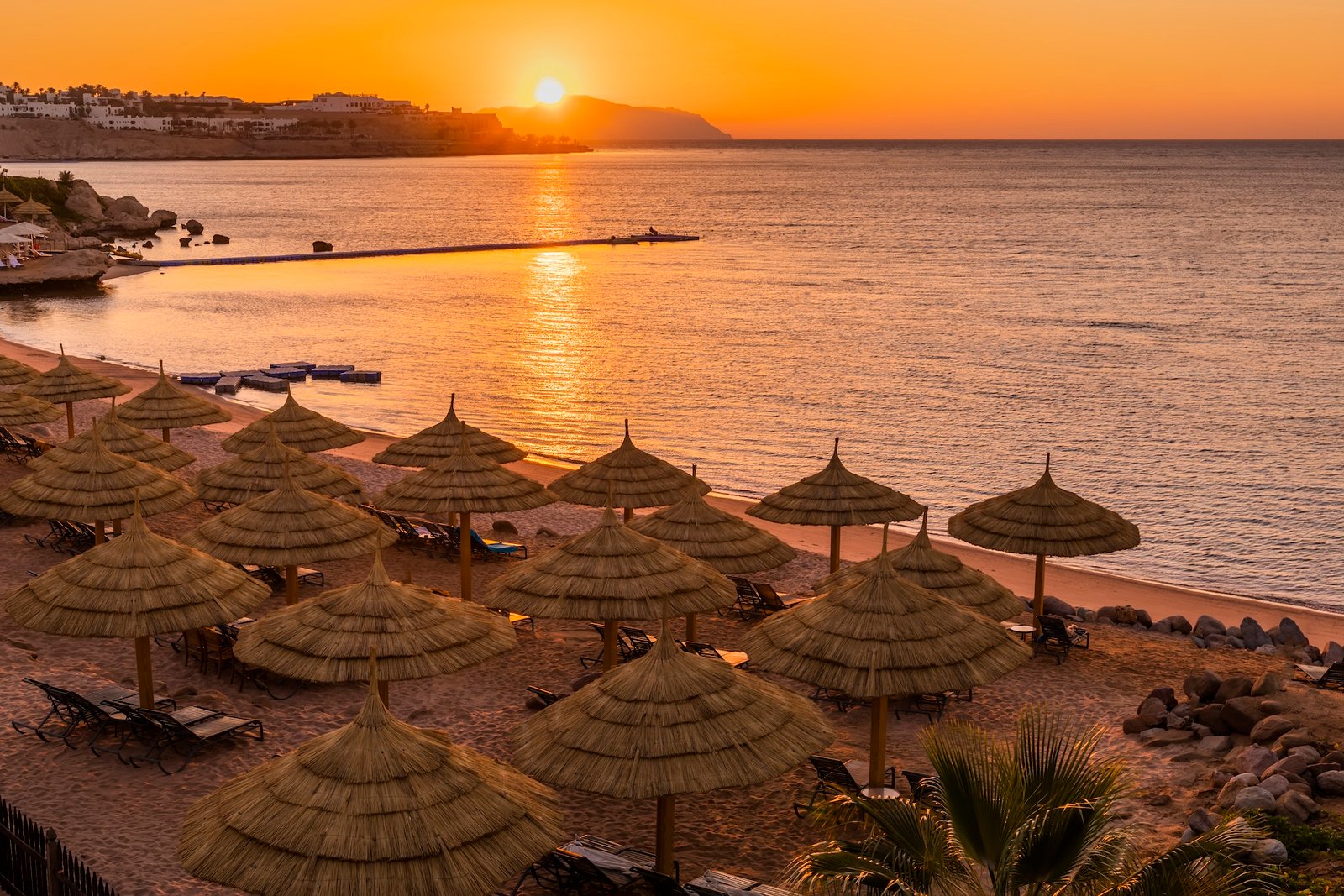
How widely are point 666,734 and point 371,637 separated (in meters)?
3.53

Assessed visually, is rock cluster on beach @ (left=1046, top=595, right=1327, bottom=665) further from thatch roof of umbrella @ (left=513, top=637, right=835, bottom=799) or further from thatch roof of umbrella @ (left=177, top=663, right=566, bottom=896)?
thatch roof of umbrella @ (left=177, top=663, right=566, bottom=896)

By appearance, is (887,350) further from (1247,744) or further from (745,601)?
(1247,744)

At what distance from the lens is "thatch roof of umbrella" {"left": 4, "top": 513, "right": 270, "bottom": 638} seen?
11727 mm

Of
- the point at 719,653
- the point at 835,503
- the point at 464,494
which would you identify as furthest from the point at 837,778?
the point at 464,494

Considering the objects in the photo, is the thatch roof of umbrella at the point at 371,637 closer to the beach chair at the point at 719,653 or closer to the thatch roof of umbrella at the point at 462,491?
the beach chair at the point at 719,653

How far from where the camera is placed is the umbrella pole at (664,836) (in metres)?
9.55

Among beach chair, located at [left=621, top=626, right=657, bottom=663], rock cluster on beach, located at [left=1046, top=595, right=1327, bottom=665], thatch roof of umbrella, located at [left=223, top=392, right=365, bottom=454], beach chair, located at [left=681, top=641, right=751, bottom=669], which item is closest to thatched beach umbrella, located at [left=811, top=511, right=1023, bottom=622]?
beach chair, located at [left=681, top=641, right=751, bottom=669]

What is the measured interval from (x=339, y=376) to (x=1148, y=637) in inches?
1293

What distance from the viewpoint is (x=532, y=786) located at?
27.6ft

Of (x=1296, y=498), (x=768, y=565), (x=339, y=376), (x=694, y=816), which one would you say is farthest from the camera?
(x=339, y=376)

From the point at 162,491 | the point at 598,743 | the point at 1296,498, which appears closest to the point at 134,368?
the point at 162,491

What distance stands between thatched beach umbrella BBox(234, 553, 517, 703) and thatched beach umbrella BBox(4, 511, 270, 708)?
688mm

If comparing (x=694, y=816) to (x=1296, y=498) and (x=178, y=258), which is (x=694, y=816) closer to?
(x=1296, y=498)

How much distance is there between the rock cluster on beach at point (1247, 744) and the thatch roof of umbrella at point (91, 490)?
12.4m
